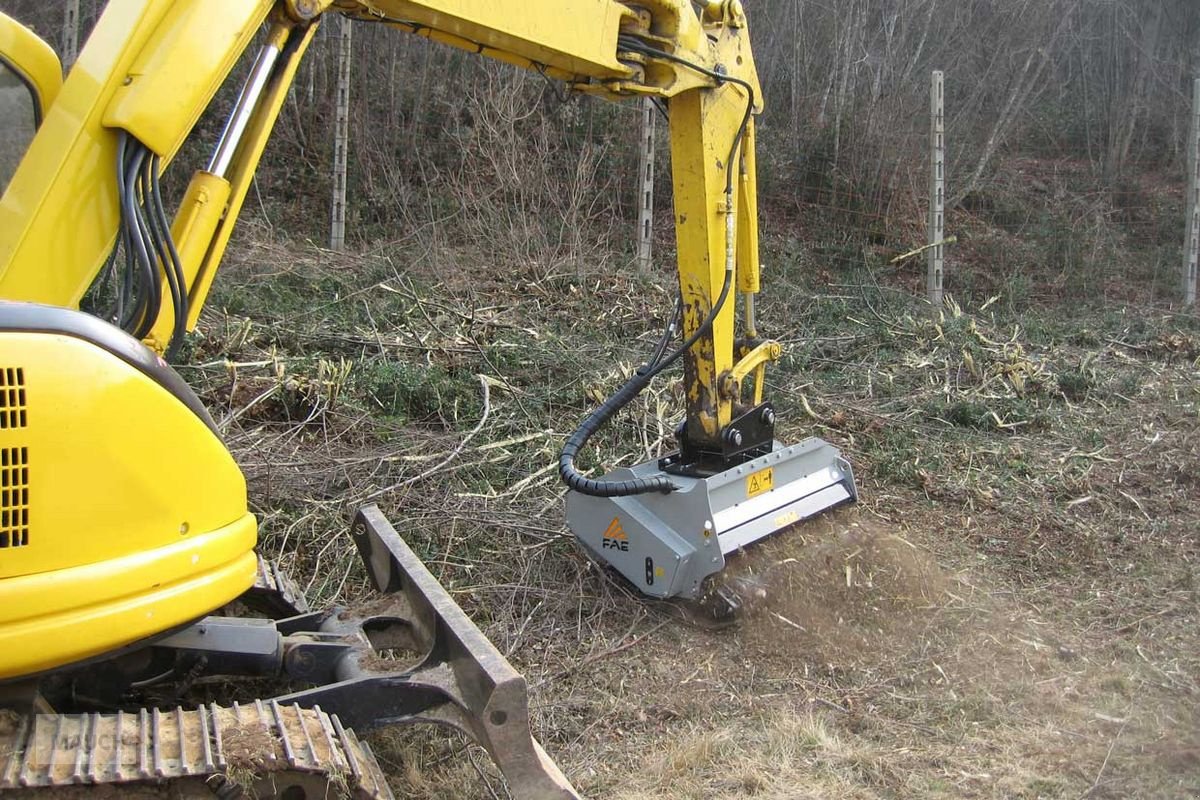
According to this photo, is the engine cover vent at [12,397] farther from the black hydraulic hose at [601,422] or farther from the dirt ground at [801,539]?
the black hydraulic hose at [601,422]

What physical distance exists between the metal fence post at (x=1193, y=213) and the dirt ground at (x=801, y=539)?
238 cm

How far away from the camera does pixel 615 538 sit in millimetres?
4793

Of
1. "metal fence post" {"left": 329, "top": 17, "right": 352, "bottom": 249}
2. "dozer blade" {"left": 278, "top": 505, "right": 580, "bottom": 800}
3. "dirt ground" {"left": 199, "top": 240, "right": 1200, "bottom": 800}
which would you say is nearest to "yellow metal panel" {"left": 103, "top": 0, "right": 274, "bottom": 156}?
"dozer blade" {"left": 278, "top": 505, "right": 580, "bottom": 800}

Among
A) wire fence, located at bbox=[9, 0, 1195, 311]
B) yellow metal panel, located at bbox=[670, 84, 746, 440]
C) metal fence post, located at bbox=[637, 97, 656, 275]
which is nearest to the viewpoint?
yellow metal panel, located at bbox=[670, 84, 746, 440]

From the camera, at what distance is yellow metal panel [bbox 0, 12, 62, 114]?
3018 mm

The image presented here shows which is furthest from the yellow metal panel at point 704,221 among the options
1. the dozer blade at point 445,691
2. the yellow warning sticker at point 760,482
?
the dozer blade at point 445,691

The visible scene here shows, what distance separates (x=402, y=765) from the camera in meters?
3.56

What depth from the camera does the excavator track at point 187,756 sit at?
2.24m

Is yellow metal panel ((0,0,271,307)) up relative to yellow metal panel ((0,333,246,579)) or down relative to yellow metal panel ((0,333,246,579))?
up

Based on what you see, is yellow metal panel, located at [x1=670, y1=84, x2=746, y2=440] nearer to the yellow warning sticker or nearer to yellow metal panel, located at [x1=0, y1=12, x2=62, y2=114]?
the yellow warning sticker

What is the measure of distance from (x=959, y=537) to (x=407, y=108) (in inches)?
332

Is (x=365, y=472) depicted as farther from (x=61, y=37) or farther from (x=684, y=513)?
(x=61, y=37)

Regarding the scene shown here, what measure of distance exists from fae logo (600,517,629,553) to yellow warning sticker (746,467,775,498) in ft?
2.00

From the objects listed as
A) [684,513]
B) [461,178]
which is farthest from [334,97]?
[684,513]
